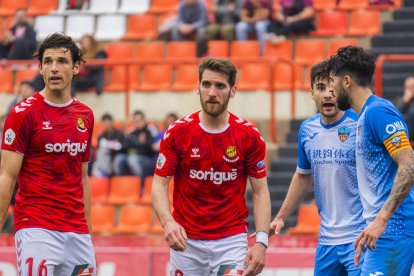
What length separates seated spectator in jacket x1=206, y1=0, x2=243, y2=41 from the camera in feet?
68.8

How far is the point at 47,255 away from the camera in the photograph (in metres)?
9.10

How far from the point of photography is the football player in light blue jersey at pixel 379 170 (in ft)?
26.6

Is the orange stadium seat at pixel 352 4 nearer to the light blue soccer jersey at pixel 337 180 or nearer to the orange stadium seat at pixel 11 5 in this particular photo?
the orange stadium seat at pixel 11 5

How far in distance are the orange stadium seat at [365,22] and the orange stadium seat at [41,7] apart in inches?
257

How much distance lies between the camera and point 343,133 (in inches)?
380

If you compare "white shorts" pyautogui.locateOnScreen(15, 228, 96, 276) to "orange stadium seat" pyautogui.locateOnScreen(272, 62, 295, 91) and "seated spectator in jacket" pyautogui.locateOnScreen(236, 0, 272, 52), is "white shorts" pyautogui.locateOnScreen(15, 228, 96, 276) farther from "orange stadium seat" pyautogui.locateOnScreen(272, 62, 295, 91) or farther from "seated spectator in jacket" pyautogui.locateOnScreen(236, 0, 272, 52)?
"seated spectator in jacket" pyautogui.locateOnScreen(236, 0, 272, 52)

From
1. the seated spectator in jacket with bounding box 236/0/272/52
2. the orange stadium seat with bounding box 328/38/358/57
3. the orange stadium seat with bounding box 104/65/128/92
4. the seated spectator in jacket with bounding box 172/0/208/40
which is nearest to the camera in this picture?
the orange stadium seat with bounding box 328/38/358/57

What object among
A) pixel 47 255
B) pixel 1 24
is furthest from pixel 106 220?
pixel 47 255

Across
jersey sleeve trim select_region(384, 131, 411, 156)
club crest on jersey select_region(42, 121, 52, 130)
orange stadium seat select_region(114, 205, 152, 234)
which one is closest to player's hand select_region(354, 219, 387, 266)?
jersey sleeve trim select_region(384, 131, 411, 156)

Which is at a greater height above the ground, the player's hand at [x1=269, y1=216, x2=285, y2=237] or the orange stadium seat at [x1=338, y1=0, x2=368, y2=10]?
the orange stadium seat at [x1=338, y1=0, x2=368, y2=10]

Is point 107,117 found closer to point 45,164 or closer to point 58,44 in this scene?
point 58,44

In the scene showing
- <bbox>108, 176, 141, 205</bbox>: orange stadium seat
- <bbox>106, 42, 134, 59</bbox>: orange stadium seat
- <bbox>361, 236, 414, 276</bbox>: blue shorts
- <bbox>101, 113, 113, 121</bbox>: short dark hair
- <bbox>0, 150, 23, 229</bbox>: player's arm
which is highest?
<bbox>106, 42, 134, 59</bbox>: orange stadium seat

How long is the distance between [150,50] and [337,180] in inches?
491

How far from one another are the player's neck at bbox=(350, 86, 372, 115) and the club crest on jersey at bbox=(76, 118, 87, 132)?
2.13m
